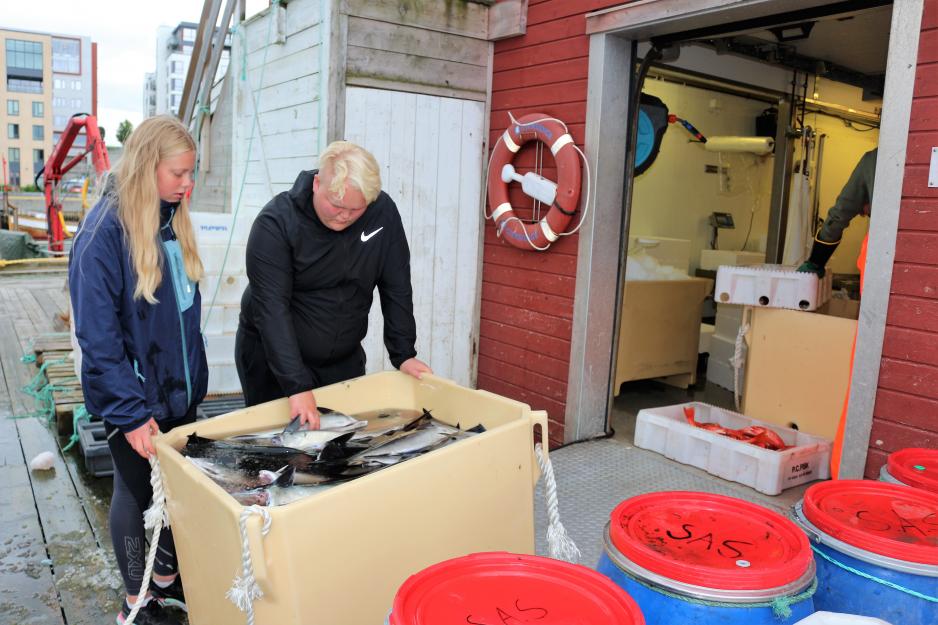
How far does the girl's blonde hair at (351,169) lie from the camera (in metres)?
2.15

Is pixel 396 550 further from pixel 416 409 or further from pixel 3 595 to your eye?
pixel 3 595

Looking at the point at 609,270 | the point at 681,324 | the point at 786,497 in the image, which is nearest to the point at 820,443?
the point at 786,497

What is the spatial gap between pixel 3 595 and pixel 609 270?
3.21 meters

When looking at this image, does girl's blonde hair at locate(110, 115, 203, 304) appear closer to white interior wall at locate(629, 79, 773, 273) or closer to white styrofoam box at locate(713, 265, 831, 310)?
white styrofoam box at locate(713, 265, 831, 310)

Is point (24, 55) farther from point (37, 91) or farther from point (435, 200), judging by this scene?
point (435, 200)

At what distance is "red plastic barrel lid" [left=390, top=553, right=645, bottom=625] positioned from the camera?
3.41ft

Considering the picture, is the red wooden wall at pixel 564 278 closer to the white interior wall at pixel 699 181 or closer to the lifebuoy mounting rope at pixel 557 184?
the lifebuoy mounting rope at pixel 557 184

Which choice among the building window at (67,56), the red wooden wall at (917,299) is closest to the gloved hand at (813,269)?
the red wooden wall at (917,299)

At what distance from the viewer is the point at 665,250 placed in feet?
18.6

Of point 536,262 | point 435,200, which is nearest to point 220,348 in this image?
point 435,200

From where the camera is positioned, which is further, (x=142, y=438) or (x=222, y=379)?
(x=222, y=379)

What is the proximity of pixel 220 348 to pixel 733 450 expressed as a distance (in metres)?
3.29

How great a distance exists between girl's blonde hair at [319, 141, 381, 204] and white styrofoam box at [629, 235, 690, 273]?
378 centimetres

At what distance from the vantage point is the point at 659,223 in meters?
6.77
